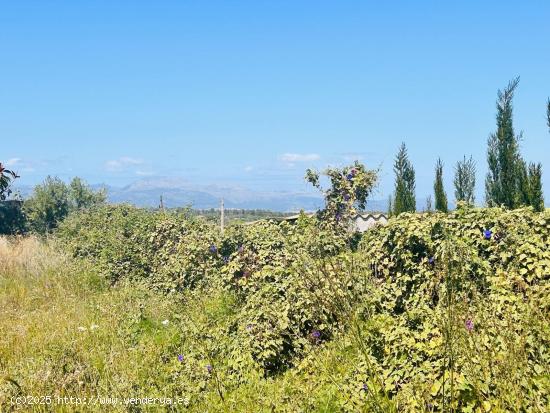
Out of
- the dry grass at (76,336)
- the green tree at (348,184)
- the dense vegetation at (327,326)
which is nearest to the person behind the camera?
the dense vegetation at (327,326)

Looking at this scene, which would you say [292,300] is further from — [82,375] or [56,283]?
[56,283]

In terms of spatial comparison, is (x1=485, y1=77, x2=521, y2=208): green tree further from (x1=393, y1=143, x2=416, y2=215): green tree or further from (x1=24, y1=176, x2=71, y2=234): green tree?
(x1=24, y1=176, x2=71, y2=234): green tree

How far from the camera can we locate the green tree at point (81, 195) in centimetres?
2005

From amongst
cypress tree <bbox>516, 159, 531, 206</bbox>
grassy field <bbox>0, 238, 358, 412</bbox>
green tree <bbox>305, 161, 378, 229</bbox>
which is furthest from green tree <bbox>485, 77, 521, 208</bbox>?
grassy field <bbox>0, 238, 358, 412</bbox>

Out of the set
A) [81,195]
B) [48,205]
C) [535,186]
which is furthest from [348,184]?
[81,195]

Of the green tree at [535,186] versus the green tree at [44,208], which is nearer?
the green tree at [535,186]

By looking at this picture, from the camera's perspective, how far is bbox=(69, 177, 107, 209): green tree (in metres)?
20.0

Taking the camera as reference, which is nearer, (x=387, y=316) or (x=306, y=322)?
(x=387, y=316)

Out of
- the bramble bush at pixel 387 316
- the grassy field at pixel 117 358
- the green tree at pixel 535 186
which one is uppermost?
the green tree at pixel 535 186

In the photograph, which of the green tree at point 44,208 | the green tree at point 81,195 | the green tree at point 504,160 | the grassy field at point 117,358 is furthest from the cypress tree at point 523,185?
the green tree at point 81,195

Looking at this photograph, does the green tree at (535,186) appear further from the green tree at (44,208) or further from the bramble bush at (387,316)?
the green tree at (44,208)

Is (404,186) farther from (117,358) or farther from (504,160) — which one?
(117,358)

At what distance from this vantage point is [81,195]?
68.0ft

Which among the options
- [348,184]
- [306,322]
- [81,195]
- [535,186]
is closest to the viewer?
[306,322]
